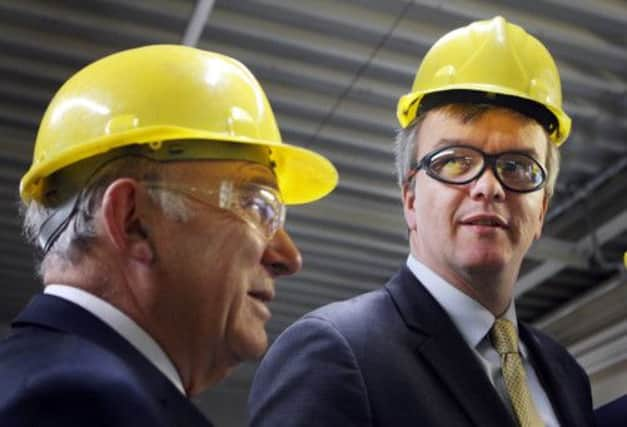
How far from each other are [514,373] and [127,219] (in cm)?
104

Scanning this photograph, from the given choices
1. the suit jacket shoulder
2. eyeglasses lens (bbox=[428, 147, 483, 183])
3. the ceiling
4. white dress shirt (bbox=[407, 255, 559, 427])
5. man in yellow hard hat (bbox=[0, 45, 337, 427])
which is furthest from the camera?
the ceiling

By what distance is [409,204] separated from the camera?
8.01 feet

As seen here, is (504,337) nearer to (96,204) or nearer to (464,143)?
(464,143)

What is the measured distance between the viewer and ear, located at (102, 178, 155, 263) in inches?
65.1

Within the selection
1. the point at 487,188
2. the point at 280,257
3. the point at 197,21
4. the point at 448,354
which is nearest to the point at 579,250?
the point at 197,21

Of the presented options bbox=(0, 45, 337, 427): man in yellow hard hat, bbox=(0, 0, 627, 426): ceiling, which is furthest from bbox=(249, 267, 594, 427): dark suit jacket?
bbox=(0, 0, 627, 426): ceiling

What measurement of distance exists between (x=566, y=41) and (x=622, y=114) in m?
0.87

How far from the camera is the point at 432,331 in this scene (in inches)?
85.0

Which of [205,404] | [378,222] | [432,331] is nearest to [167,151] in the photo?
[432,331]

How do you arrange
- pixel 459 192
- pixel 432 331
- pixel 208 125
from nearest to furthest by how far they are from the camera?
pixel 208 125 → pixel 432 331 → pixel 459 192

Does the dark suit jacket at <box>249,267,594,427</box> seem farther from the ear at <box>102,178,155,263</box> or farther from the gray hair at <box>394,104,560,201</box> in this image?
the ear at <box>102,178,155,263</box>

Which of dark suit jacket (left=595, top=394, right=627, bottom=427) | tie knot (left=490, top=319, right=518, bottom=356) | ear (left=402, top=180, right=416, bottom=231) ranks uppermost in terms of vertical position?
ear (left=402, top=180, right=416, bottom=231)

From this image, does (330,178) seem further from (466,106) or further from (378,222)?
(378,222)

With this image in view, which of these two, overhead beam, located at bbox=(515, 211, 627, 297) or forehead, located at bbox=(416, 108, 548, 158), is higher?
forehead, located at bbox=(416, 108, 548, 158)
